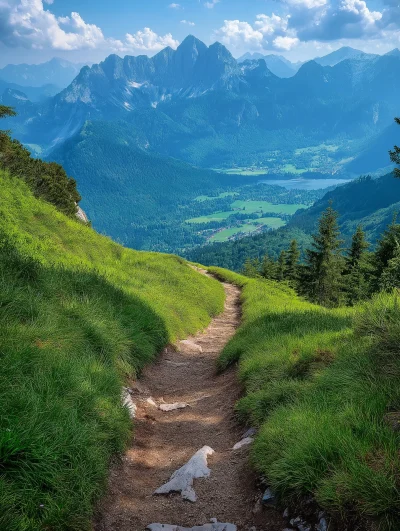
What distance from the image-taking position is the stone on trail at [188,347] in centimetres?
1341

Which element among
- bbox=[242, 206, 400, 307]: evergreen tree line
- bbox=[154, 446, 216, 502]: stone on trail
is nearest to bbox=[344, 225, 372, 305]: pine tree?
bbox=[242, 206, 400, 307]: evergreen tree line

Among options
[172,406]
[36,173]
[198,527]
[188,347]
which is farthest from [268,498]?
[36,173]

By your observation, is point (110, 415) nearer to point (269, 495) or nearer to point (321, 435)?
point (269, 495)

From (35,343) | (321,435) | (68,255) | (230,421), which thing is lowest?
(230,421)

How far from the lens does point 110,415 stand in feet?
19.3

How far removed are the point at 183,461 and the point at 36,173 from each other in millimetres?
33937

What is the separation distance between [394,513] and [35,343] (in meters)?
5.25

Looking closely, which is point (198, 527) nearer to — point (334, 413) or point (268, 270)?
point (334, 413)

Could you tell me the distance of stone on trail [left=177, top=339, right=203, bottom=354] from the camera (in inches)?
528

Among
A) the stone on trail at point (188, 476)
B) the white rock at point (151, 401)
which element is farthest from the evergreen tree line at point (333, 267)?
the stone on trail at point (188, 476)

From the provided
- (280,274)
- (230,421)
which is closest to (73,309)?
(230,421)

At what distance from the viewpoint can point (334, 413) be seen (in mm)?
5086

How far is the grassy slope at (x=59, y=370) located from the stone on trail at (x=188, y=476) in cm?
87

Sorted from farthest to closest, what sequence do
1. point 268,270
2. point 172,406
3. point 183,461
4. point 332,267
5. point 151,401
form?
1. point 268,270
2. point 332,267
3. point 151,401
4. point 172,406
5. point 183,461
